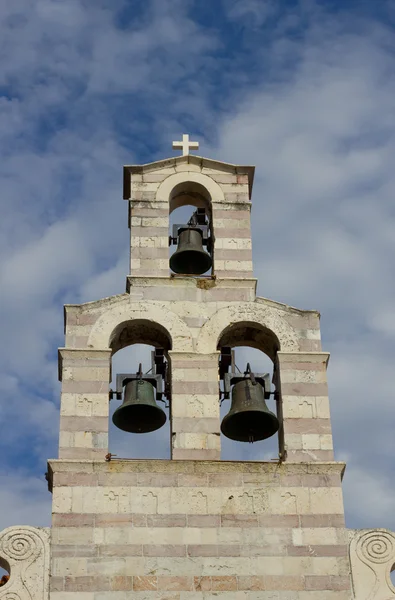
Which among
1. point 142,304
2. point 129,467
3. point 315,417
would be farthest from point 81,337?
point 315,417

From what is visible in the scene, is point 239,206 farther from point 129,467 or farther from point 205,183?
point 129,467

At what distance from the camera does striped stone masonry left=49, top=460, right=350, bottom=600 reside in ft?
67.3

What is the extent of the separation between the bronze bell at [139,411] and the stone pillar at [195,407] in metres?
0.65

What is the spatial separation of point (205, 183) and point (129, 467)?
20.8 feet

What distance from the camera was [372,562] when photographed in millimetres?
20953

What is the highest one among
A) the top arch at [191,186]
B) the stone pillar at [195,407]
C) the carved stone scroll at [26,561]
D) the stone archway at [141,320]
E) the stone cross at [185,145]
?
the stone cross at [185,145]

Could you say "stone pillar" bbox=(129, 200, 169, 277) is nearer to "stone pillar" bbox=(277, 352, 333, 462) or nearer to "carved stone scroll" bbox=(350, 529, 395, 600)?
"stone pillar" bbox=(277, 352, 333, 462)

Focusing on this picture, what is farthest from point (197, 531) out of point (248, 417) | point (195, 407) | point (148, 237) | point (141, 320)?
point (148, 237)

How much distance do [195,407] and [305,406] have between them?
71.9 inches

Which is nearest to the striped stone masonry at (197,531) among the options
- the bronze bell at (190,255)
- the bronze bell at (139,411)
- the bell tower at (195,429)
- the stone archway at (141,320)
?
the bell tower at (195,429)

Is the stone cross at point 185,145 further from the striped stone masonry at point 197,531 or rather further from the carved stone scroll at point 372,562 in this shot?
the carved stone scroll at point 372,562

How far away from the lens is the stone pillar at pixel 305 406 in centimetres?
2203

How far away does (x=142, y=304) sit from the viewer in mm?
23625

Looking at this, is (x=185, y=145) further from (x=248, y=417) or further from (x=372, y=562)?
(x=372, y=562)
